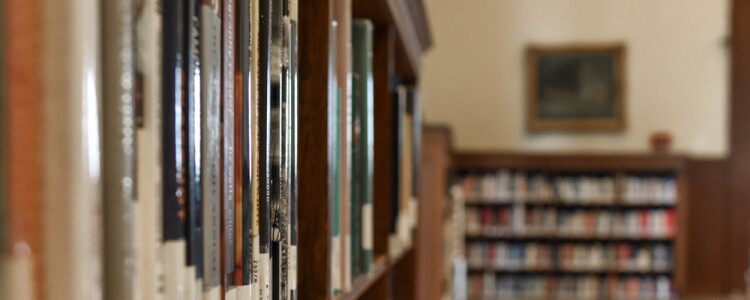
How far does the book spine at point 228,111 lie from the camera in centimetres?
43

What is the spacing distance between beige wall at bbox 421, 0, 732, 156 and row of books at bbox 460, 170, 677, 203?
0.71m

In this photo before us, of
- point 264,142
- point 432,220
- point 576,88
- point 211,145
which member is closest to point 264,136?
point 264,142

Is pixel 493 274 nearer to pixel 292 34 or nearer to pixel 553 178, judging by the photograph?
pixel 553 178

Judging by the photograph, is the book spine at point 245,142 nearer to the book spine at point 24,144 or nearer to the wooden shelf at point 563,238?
the book spine at point 24,144

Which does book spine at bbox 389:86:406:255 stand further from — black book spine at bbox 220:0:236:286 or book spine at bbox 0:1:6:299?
book spine at bbox 0:1:6:299

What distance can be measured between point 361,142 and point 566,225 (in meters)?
5.72

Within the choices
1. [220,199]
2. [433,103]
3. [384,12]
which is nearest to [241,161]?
[220,199]

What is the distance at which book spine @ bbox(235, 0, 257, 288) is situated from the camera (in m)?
0.46

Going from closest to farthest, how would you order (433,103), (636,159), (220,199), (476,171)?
(220,199) < (636,159) < (476,171) < (433,103)

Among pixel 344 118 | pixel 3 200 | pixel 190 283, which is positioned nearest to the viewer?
pixel 3 200

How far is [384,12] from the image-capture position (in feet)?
3.55

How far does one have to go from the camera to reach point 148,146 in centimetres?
34

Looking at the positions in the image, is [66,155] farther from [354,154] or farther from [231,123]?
[354,154]

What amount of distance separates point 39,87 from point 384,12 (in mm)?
844
